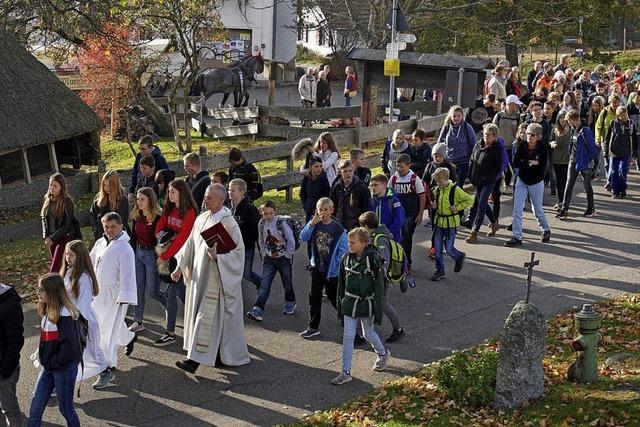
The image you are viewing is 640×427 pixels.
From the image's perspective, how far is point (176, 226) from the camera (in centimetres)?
1105

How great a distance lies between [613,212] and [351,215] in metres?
6.79

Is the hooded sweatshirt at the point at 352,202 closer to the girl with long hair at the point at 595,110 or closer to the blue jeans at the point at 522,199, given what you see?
the blue jeans at the point at 522,199

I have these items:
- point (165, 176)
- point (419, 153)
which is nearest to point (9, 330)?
point (165, 176)

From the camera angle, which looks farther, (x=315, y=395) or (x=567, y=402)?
(x=315, y=395)

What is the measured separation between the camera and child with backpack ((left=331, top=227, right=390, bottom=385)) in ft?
31.9

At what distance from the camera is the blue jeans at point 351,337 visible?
9.74 m

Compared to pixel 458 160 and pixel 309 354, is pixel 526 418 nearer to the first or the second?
pixel 309 354

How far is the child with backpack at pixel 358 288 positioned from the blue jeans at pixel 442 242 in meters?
3.56

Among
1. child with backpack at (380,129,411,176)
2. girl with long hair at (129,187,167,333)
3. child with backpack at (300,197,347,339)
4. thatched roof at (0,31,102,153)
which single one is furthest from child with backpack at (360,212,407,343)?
thatched roof at (0,31,102,153)

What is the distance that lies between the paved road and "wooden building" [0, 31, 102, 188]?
865 centimetres

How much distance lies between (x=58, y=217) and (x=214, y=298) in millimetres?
2872

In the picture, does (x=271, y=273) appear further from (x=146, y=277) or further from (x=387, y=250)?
(x=387, y=250)

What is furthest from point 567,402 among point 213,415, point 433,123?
point 433,123

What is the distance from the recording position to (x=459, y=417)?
29.1 ft
